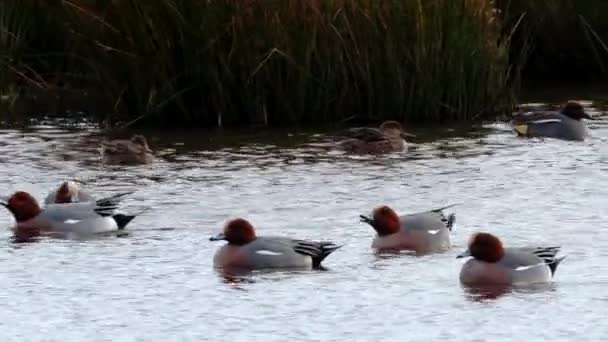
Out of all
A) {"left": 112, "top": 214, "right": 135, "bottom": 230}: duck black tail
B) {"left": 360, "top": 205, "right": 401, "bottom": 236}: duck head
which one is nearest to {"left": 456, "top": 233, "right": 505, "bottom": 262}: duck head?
{"left": 360, "top": 205, "right": 401, "bottom": 236}: duck head

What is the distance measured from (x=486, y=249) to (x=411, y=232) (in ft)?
3.66

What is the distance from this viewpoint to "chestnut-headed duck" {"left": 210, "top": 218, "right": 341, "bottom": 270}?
10.7 m

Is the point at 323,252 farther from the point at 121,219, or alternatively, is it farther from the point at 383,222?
the point at 121,219

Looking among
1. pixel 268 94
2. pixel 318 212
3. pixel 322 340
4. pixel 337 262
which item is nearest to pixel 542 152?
pixel 268 94

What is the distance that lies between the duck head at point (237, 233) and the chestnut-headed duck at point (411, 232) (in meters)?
0.92

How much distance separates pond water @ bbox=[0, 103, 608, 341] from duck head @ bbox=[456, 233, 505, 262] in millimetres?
225

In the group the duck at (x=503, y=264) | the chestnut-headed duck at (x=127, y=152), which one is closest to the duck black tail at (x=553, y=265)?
the duck at (x=503, y=264)

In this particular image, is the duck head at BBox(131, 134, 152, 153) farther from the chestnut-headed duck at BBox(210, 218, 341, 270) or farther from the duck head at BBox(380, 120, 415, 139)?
the chestnut-headed duck at BBox(210, 218, 341, 270)

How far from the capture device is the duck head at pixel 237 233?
10.9 meters

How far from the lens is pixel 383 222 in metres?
11.4

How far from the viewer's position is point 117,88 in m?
17.4

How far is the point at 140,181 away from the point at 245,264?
13.1ft

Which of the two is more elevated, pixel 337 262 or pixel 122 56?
pixel 122 56

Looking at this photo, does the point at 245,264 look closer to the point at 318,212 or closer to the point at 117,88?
the point at 318,212
